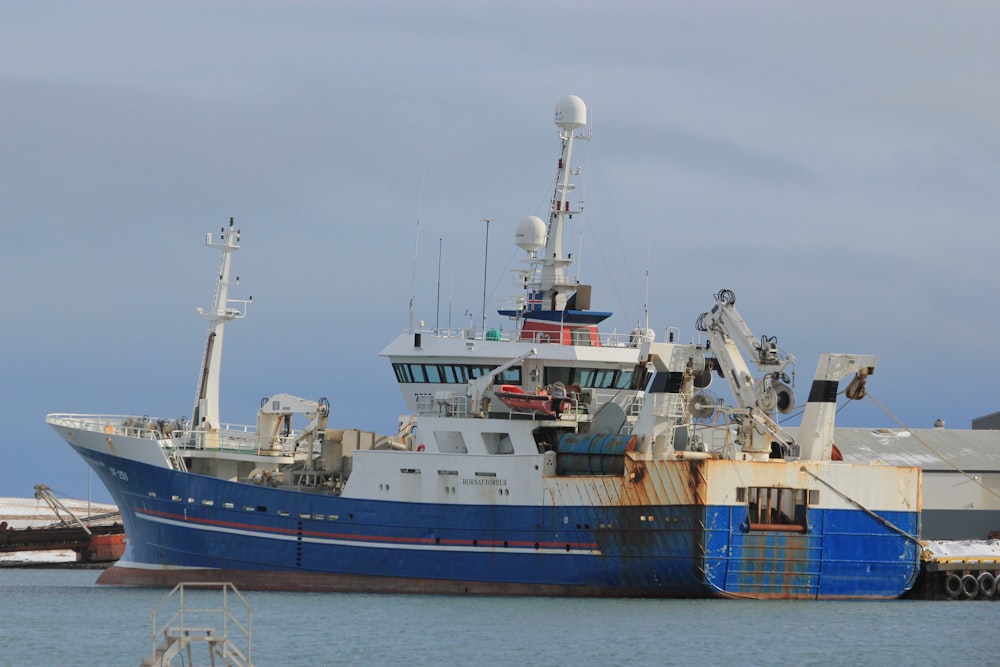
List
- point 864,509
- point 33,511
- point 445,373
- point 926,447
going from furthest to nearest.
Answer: point 33,511, point 926,447, point 445,373, point 864,509

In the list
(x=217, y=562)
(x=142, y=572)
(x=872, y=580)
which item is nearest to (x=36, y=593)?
(x=142, y=572)

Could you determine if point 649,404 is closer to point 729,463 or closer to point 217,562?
point 729,463

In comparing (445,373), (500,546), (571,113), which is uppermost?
(571,113)

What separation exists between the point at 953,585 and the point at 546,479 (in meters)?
9.40

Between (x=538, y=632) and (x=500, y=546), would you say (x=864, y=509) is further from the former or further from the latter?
(x=538, y=632)

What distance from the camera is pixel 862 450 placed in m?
59.1

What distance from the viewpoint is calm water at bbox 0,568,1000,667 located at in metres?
31.2

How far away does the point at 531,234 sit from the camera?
149 feet

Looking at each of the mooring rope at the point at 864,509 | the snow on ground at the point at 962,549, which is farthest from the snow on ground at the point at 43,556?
the mooring rope at the point at 864,509

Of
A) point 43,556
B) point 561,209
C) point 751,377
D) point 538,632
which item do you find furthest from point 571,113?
point 43,556

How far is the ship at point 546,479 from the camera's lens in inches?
1497

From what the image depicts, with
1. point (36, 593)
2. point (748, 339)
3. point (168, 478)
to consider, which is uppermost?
point (748, 339)

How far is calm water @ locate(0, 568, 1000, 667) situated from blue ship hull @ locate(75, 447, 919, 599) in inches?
19.9

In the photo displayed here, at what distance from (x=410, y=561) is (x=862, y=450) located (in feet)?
75.5
